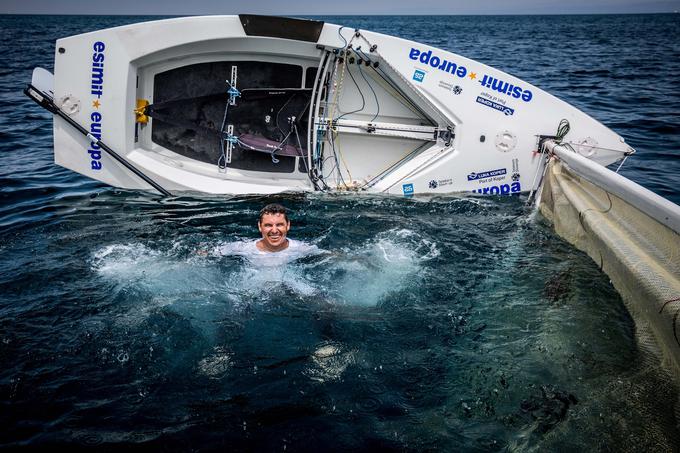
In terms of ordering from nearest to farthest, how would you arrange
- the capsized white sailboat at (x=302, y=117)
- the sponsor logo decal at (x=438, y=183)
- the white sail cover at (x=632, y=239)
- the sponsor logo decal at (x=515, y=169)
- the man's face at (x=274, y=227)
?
the white sail cover at (x=632, y=239) < the man's face at (x=274, y=227) < the capsized white sailboat at (x=302, y=117) < the sponsor logo decal at (x=515, y=169) < the sponsor logo decal at (x=438, y=183)

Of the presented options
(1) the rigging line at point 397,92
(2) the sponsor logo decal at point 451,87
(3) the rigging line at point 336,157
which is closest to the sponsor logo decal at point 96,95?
(3) the rigging line at point 336,157

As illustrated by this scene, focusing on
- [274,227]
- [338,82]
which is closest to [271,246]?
[274,227]

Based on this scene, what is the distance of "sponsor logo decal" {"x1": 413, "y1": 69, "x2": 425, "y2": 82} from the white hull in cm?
1

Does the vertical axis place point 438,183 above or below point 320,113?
below

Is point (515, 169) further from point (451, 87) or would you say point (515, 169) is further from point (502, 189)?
point (451, 87)

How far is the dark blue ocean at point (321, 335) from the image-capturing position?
9.00ft

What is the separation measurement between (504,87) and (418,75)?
1.04 meters

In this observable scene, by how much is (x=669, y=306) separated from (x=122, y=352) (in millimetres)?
3382

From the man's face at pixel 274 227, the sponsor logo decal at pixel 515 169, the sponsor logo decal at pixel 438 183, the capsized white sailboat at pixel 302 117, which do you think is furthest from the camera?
the sponsor logo decal at pixel 438 183

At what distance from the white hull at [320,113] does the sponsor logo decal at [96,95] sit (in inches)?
0.5

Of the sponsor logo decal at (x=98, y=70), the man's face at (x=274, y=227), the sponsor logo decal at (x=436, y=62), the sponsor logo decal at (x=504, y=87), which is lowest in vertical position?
the man's face at (x=274, y=227)

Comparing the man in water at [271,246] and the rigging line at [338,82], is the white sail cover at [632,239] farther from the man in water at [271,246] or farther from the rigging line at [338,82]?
the rigging line at [338,82]

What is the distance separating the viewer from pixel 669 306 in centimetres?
285

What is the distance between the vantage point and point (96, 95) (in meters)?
5.66
